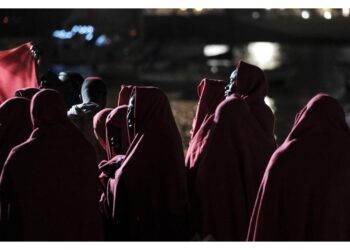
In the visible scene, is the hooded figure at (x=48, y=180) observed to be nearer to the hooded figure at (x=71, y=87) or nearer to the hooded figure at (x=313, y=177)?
the hooded figure at (x=313, y=177)

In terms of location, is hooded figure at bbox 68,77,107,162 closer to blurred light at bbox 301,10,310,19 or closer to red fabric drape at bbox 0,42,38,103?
red fabric drape at bbox 0,42,38,103

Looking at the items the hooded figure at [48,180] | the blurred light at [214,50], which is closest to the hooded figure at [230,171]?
the hooded figure at [48,180]

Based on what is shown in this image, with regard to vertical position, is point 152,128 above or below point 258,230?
above

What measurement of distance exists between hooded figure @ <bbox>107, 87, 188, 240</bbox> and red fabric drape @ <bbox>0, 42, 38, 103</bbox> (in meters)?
2.37

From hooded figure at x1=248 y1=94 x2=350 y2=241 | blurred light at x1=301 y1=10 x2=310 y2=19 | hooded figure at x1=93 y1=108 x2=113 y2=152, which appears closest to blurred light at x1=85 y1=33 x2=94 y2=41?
blurred light at x1=301 y1=10 x2=310 y2=19

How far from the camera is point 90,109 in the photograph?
5.95 meters

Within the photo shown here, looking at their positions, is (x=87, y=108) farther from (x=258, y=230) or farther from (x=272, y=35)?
(x=272, y=35)

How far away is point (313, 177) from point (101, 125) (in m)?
2.01

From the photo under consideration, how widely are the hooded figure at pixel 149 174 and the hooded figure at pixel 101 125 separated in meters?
0.93

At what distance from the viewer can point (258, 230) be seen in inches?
168

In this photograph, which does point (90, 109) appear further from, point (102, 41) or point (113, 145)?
point (102, 41)
